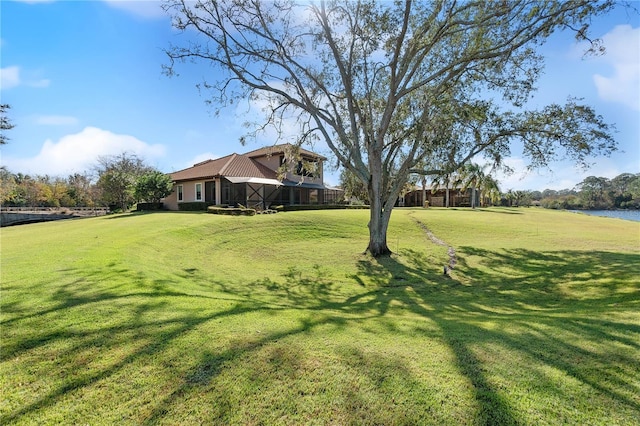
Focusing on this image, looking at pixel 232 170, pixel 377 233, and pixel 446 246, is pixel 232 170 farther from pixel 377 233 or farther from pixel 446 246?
pixel 446 246

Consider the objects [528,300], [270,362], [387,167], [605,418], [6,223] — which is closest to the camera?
[605,418]

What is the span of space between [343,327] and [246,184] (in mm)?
24925

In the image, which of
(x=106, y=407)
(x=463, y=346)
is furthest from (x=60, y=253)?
(x=463, y=346)

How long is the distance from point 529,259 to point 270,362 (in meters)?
13.4

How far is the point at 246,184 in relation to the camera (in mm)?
28125

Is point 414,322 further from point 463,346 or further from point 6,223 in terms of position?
point 6,223

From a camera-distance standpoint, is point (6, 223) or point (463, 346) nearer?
point (463, 346)

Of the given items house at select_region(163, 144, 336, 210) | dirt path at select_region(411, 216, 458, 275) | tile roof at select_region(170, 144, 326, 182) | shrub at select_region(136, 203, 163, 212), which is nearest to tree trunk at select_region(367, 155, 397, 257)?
dirt path at select_region(411, 216, 458, 275)

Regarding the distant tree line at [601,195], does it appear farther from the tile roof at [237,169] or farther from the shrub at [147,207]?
the shrub at [147,207]

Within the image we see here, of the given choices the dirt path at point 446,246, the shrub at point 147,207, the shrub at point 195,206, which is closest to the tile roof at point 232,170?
the shrub at point 195,206

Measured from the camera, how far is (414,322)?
5148 mm

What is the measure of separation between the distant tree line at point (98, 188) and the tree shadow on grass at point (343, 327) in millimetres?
23758

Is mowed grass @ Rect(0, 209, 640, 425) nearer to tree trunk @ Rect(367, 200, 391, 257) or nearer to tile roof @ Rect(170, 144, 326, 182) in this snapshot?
tree trunk @ Rect(367, 200, 391, 257)

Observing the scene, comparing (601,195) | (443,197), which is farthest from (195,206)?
(601,195)
